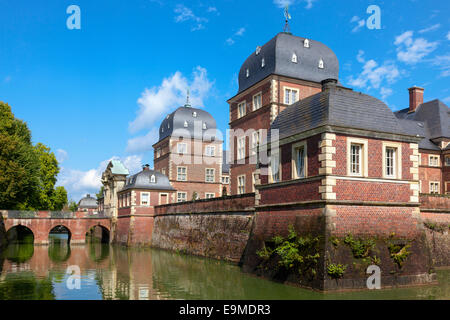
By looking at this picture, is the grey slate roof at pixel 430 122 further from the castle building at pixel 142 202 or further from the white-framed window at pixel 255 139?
the castle building at pixel 142 202

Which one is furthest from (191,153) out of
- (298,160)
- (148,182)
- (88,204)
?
(88,204)

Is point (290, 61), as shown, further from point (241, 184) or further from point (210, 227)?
point (210, 227)

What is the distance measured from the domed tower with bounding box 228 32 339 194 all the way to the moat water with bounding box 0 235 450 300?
8643 millimetres

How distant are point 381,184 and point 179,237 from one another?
65.3 feet

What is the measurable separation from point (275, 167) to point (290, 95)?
→ 11.9 metres

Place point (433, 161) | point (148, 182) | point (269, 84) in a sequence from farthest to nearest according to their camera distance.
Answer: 1. point (148, 182)
2. point (433, 161)
3. point (269, 84)

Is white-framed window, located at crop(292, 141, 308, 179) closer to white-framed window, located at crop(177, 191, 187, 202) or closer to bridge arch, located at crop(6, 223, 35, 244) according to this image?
white-framed window, located at crop(177, 191, 187, 202)

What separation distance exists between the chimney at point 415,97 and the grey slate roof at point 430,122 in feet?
3.36

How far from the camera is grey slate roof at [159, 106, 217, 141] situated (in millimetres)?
49188

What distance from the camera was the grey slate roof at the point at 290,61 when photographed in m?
29.0

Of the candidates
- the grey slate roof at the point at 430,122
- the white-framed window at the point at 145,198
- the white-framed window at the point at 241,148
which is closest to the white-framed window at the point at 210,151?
the white-framed window at the point at 145,198

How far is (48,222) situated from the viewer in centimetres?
4250

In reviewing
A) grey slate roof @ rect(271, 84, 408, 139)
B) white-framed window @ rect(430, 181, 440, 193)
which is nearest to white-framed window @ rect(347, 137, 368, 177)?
grey slate roof @ rect(271, 84, 408, 139)

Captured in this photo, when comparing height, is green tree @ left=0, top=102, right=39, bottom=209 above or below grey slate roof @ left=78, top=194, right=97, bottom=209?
above
